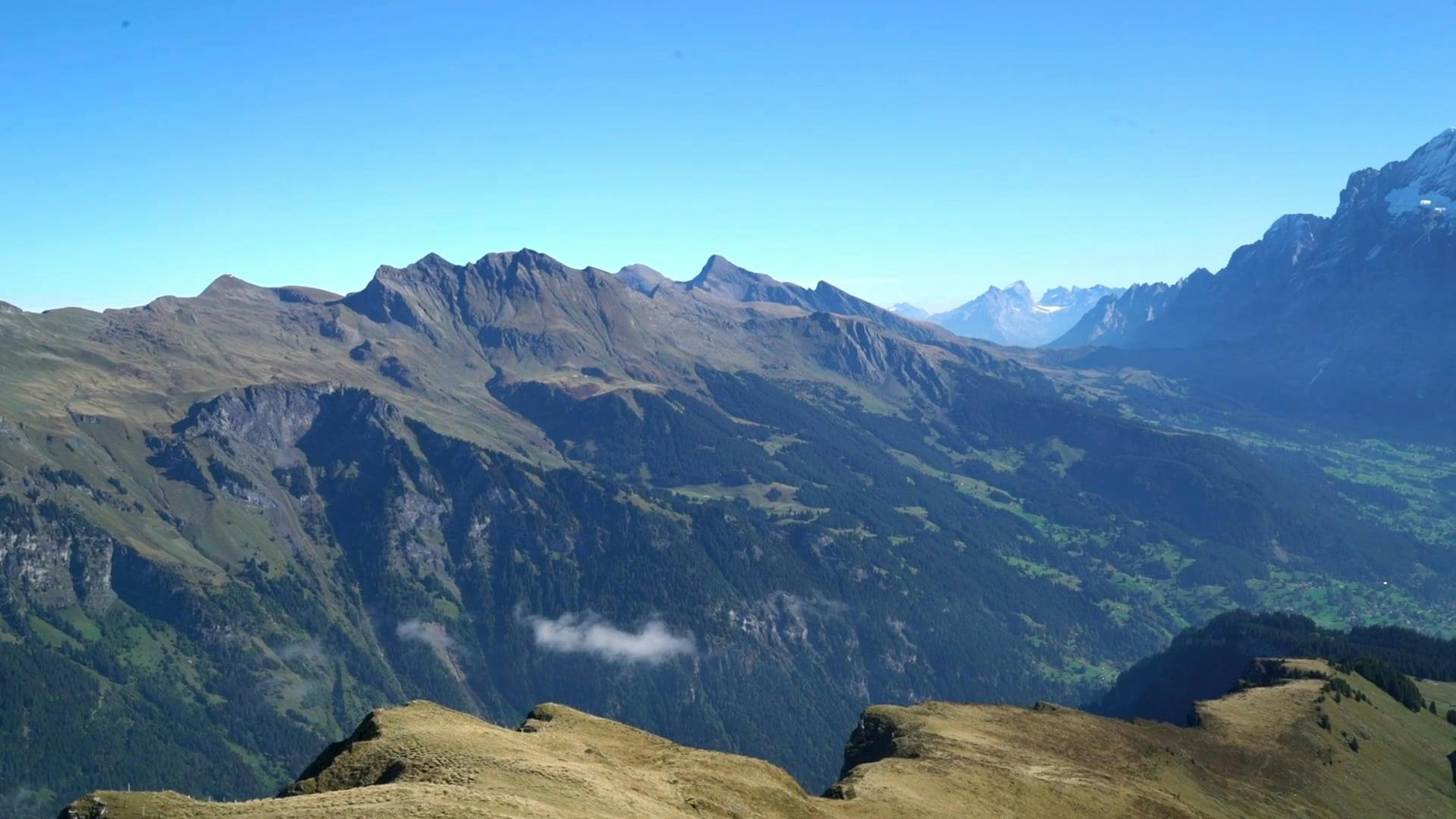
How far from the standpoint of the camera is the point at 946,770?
112312 millimetres

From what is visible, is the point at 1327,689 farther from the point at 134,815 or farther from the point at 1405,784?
the point at 134,815

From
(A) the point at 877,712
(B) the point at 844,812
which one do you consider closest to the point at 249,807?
(B) the point at 844,812

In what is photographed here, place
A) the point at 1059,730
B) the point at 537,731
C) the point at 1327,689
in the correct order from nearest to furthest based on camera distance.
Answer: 1. the point at 537,731
2. the point at 1059,730
3. the point at 1327,689

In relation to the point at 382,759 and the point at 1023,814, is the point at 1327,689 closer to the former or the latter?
the point at 1023,814

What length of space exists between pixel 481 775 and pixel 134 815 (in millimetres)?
21049

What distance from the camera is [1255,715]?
167875 millimetres

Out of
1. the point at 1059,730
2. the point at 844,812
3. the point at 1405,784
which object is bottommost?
the point at 1405,784

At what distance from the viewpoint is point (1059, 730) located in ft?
464

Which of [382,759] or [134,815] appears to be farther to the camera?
[382,759]

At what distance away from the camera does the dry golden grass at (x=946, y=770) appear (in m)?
68.9

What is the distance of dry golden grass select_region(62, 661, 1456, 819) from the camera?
6888 cm

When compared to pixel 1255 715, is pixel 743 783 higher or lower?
higher

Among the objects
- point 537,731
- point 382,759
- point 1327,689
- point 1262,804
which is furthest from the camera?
point 1327,689

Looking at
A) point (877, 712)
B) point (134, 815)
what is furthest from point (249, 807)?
point (877, 712)
